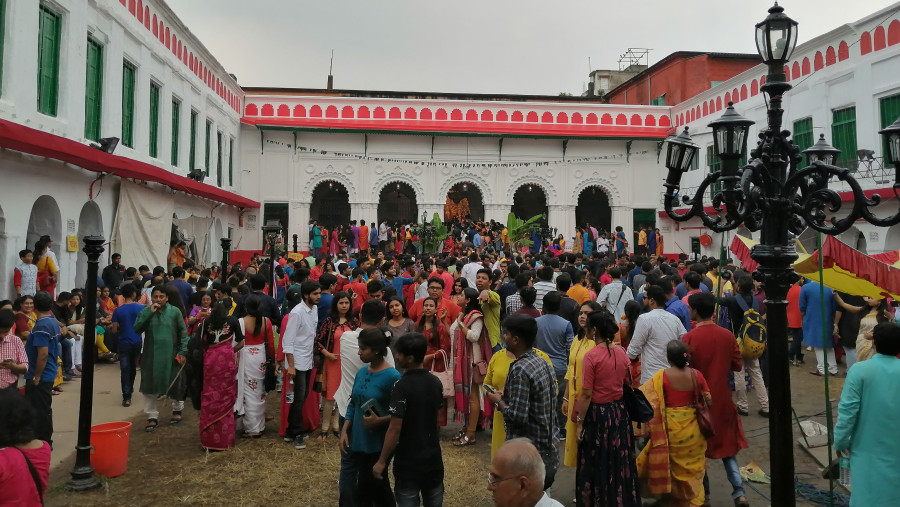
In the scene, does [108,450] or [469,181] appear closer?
[108,450]

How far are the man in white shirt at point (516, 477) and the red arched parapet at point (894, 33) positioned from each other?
56.4 feet

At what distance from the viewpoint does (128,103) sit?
13883 millimetres

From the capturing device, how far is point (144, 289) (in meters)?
9.69

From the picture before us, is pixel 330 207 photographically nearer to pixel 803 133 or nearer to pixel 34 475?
pixel 803 133

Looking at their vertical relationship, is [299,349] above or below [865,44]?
below

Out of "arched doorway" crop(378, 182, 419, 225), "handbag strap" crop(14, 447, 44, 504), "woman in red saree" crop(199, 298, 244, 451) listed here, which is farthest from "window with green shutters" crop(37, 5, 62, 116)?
"arched doorway" crop(378, 182, 419, 225)

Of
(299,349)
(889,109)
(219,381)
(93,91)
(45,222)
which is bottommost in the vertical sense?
(219,381)

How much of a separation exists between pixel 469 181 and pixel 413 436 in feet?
68.4

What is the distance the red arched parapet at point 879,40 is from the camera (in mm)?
14545

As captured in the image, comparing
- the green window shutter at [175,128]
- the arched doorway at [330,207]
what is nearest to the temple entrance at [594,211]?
the arched doorway at [330,207]

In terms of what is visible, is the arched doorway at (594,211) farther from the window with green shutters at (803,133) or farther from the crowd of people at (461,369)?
the crowd of people at (461,369)

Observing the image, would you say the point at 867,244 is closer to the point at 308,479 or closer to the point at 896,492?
the point at 896,492

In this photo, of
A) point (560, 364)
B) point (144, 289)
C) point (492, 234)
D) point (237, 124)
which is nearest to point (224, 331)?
point (560, 364)

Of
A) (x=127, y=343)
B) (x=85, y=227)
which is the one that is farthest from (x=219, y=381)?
(x=85, y=227)
